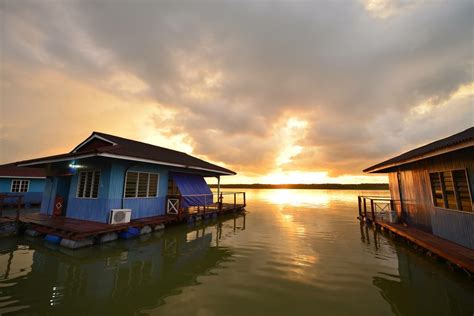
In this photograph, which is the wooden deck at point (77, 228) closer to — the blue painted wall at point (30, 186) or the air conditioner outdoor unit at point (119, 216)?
the air conditioner outdoor unit at point (119, 216)

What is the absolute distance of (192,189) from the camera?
14.7 metres

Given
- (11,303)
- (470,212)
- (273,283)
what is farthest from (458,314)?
(11,303)

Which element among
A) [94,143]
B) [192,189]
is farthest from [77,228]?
[192,189]

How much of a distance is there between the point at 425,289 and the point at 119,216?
11.5 meters

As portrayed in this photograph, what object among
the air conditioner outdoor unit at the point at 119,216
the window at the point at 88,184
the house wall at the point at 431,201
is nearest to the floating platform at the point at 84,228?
the air conditioner outdoor unit at the point at 119,216

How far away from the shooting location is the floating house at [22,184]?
2014 centimetres

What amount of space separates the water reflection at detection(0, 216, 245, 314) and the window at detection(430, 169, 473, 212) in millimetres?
8543

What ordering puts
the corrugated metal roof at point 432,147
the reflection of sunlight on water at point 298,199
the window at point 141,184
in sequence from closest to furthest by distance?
the corrugated metal roof at point 432,147, the window at point 141,184, the reflection of sunlight on water at point 298,199

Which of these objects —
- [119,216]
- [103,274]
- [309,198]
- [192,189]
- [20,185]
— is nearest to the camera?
[103,274]

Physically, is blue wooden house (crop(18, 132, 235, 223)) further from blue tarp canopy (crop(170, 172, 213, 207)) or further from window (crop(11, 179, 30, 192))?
window (crop(11, 179, 30, 192))

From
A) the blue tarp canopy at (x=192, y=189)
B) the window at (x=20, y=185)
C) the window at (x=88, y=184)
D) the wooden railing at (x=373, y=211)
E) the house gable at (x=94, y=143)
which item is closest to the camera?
the window at (x=88, y=184)

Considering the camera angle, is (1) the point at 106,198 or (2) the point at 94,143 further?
(2) the point at 94,143

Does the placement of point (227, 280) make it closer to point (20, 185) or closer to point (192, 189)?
point (192, 189)

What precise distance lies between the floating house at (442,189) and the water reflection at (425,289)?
1.80 metres
